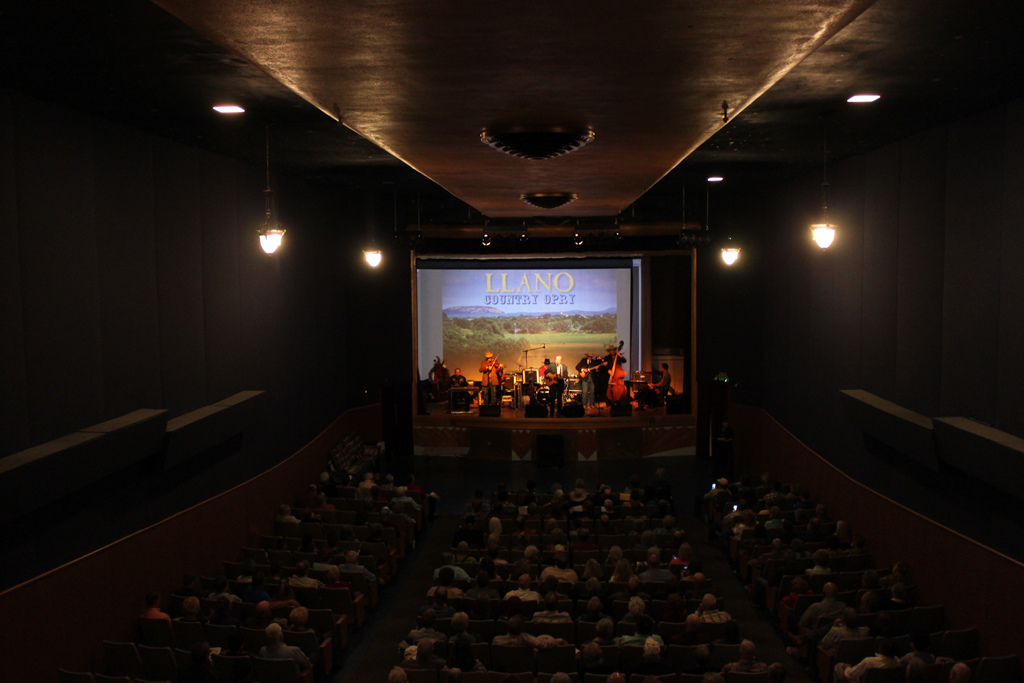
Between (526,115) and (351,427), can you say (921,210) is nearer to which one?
(526,115)

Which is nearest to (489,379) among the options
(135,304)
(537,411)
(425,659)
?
(537,411)

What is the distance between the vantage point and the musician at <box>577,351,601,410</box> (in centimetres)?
1666

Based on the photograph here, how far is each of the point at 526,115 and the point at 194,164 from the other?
6.27 metres

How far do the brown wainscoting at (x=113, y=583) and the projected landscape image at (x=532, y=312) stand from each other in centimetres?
860

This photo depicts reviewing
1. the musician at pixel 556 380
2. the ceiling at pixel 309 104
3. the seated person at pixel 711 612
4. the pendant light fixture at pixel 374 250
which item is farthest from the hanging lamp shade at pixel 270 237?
the musician at pixel 556 380

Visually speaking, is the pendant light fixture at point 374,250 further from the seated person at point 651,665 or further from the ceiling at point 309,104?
the seated person at point 651,665

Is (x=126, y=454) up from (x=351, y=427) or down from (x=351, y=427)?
up

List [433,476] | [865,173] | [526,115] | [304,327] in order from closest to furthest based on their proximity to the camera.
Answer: [526,115] → [865,173] → [304,327] → [433,476]

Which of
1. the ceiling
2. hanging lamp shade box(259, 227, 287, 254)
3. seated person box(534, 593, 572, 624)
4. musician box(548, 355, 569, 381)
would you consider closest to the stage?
musician box(548, 355, 569, 381)

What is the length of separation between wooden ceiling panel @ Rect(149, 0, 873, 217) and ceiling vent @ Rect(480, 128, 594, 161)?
0.32 ft

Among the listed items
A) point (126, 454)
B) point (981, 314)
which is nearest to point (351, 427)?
point (126, 454)

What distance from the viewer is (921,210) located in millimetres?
8195

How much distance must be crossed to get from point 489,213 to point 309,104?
345cm

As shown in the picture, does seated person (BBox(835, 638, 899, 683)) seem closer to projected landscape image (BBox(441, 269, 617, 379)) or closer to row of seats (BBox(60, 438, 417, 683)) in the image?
row of seats (BBox(60, 438, 417, 683))
